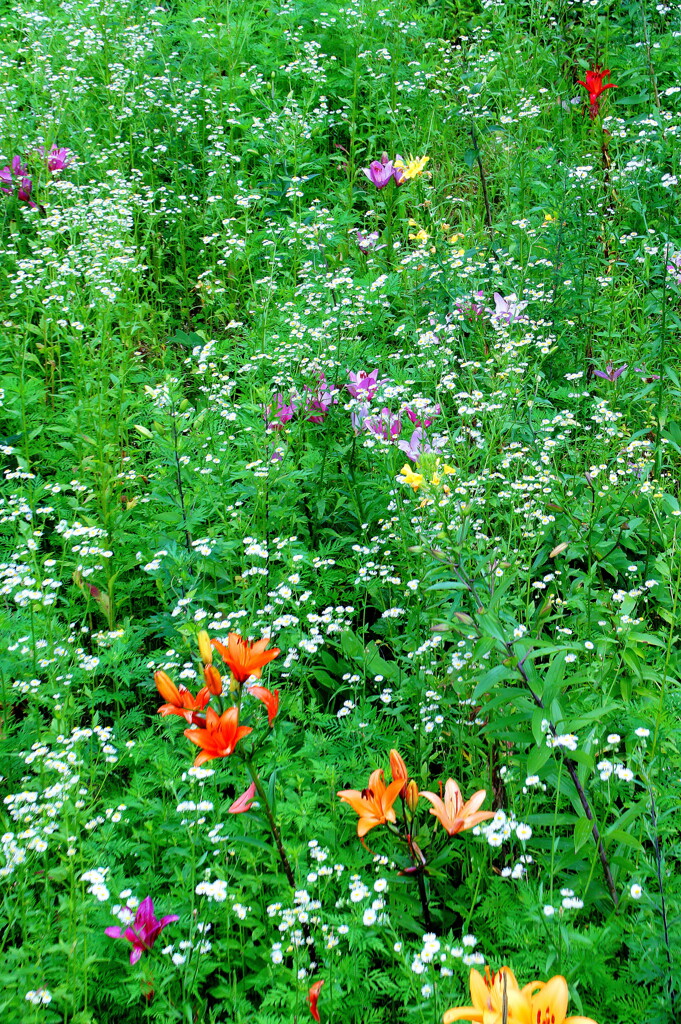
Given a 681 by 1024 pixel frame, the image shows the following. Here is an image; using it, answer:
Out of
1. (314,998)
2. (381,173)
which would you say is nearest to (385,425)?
(381,173)

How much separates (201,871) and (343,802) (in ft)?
1.12

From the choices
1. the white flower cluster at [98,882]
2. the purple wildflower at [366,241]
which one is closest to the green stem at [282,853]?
the white flower cluster at [98,882]

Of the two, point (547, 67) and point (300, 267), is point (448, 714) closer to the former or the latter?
point (300, 267)

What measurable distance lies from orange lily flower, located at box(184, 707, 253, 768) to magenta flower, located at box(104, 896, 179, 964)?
382 millimetres

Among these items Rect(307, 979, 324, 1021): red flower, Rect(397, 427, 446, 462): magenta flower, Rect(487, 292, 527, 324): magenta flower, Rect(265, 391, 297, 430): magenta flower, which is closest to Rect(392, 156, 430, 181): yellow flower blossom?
Rect(487, 292, 527, 324): magenta flower

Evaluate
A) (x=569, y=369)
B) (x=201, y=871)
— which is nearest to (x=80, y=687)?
(x=201, y=871)

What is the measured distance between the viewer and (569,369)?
11.0 feet

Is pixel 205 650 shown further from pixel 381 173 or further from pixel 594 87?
pixel 594 87

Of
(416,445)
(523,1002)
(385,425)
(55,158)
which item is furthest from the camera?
(55,158)

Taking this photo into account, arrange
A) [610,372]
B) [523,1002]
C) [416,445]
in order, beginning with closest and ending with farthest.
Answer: [523,1002] → [416,445] → [610,372]

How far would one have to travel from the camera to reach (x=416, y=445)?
272cm

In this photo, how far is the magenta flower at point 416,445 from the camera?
256cm

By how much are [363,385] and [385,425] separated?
30 centimetres

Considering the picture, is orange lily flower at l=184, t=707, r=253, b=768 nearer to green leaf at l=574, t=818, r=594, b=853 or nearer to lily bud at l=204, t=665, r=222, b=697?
lily bud at l=204, t=665, r=222, b=697
